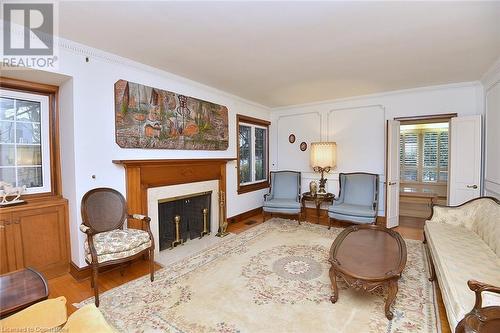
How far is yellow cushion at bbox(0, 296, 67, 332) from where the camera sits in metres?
1.17

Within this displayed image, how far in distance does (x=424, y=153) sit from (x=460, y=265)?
5097 mm

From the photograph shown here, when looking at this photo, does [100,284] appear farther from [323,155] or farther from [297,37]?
[323,155]

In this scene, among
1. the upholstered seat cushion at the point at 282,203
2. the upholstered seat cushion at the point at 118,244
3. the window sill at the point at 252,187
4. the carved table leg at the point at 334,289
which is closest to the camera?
the carved table leg at the point at 334,289

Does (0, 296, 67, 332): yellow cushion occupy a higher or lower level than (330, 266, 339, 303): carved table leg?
higher

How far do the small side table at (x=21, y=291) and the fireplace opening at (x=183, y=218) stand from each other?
166cm

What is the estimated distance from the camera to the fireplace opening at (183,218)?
11.1 feet

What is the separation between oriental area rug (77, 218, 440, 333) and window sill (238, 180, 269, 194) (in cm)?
182

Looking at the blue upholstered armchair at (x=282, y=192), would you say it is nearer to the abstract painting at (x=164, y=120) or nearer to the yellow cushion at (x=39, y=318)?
the abstract painting at (x=164, y=120)

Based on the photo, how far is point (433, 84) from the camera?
3.86 m

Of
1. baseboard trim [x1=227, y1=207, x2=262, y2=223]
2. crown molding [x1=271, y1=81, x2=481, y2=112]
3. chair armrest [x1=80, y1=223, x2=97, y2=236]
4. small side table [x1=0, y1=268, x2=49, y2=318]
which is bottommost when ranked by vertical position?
baseboard trim [x1=227, y1=207, x2=262, y2=223]

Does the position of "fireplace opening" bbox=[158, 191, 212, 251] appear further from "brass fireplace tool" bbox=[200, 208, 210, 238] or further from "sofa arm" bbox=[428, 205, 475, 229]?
"sofa arm" bbox=[428, 205, 475, 229]

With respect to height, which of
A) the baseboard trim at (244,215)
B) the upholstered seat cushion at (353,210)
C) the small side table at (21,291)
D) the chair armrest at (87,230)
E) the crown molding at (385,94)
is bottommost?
the baseboard trim at (244,215)

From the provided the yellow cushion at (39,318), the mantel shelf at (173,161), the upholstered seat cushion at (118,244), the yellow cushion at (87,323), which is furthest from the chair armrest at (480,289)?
the mantel shelf at (173,161)

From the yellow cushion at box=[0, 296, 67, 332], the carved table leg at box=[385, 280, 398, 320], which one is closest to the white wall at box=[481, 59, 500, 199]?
the carved table leg at box=[385, 280, 398, 320]
